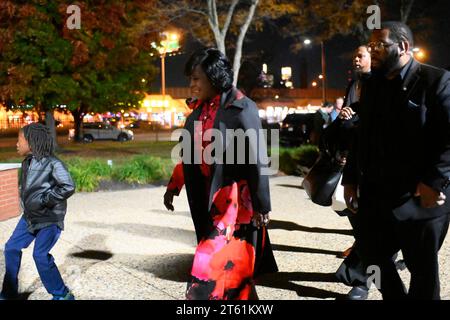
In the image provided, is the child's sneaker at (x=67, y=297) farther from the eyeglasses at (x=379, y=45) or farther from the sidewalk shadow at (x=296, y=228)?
the sidewalk shadow at (x=296, y=228)

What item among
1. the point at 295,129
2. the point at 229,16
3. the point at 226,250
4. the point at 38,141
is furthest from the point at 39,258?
the point at 295,129

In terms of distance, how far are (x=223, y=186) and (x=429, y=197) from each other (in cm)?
125

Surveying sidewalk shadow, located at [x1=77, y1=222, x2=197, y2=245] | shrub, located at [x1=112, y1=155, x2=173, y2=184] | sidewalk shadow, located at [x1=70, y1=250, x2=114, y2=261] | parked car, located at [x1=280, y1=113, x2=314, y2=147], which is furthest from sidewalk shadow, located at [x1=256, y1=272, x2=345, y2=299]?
parked car, located at [x1=280, y1=113, x2=314, y2=147]

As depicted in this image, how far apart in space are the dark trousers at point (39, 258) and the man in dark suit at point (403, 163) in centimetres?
237

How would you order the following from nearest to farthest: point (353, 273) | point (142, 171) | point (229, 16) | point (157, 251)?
point (353, 273)
point (157, 251)
point (142, 171)
point (229, 16)

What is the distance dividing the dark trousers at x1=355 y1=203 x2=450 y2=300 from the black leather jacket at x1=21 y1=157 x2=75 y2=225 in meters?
2.21

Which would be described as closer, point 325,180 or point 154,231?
point 325,180

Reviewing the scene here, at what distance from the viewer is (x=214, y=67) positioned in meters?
3.73

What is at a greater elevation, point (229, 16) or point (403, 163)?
point (229, 16)

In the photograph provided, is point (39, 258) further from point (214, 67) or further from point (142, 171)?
point (142, 171)

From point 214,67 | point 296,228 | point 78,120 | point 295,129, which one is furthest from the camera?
point 78,120

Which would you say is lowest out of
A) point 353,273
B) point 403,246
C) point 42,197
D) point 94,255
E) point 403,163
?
point 94,255

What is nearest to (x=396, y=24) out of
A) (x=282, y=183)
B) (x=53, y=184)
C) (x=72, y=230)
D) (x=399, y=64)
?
(x=399, y=64)

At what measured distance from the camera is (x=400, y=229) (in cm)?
320
